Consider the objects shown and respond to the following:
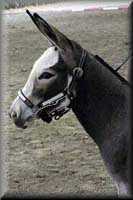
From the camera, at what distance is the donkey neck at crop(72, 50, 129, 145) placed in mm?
3381

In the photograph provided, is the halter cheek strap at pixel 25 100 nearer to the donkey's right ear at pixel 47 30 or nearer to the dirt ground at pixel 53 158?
the donkey's right ear at pixel 47 30

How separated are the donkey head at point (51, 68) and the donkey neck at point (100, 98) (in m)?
0.12

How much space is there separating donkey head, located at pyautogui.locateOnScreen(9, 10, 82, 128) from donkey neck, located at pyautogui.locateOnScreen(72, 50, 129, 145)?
0.12m

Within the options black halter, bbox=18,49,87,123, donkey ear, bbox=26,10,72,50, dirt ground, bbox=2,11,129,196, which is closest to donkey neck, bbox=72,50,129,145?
black halter, bbox=18,49,87,123

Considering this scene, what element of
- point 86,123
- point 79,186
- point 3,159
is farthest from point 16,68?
point 86,123

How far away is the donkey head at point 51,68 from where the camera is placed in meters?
3.23

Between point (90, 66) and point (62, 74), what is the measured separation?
0.65 ft

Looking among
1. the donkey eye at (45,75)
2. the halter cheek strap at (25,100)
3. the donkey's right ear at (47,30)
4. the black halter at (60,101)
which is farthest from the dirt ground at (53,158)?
the donkey's right ear at (47,30)

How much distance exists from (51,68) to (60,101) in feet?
0.83

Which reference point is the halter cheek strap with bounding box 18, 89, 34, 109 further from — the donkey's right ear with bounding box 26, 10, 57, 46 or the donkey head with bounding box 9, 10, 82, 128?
the donkey's right ear with bounding box 26, 10, 57, 46

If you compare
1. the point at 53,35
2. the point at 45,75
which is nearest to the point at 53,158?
the point at 45,75

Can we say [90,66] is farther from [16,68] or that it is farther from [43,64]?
[16,68]

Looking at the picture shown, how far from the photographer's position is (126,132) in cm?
337

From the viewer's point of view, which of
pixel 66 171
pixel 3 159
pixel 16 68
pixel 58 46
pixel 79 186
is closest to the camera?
pixel 58 46
